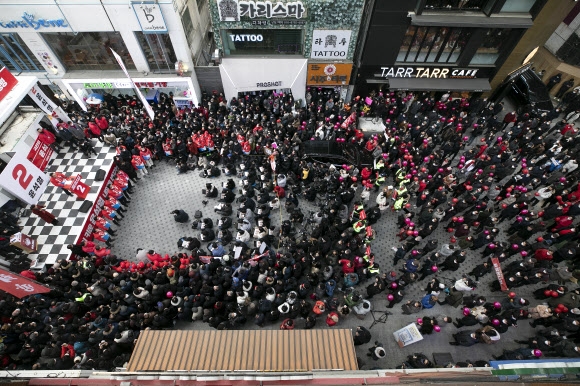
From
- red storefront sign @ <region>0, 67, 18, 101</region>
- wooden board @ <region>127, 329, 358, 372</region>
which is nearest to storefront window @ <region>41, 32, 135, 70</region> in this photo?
red storefront sign @ <region>0, 67, 18, 101</region>

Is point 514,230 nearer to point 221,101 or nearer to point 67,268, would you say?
point 221,101

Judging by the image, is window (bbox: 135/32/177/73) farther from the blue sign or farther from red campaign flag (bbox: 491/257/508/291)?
red campaign flag (bbox: 491/257/508/291)

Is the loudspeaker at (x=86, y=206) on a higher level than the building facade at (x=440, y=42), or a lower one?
lower

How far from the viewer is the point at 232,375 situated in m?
8.06

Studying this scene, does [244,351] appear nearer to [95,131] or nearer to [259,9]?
[95,131]

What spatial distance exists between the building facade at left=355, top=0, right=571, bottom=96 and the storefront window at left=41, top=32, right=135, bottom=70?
1474 centimetres

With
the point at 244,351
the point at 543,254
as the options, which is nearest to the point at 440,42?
the point at 543,254

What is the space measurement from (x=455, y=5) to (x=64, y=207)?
77.6ft

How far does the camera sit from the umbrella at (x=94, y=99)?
Answer: 1923cm

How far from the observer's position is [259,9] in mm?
16703

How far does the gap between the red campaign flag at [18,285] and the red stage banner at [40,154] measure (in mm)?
7708

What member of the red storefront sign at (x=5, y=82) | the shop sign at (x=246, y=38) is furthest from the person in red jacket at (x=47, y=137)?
the shop sign at (x=246, y=38)

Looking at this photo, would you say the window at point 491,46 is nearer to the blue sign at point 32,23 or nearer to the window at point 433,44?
the window at point 433,44

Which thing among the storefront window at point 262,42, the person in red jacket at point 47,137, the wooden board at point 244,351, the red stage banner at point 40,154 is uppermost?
the storefront window at point 262,42
